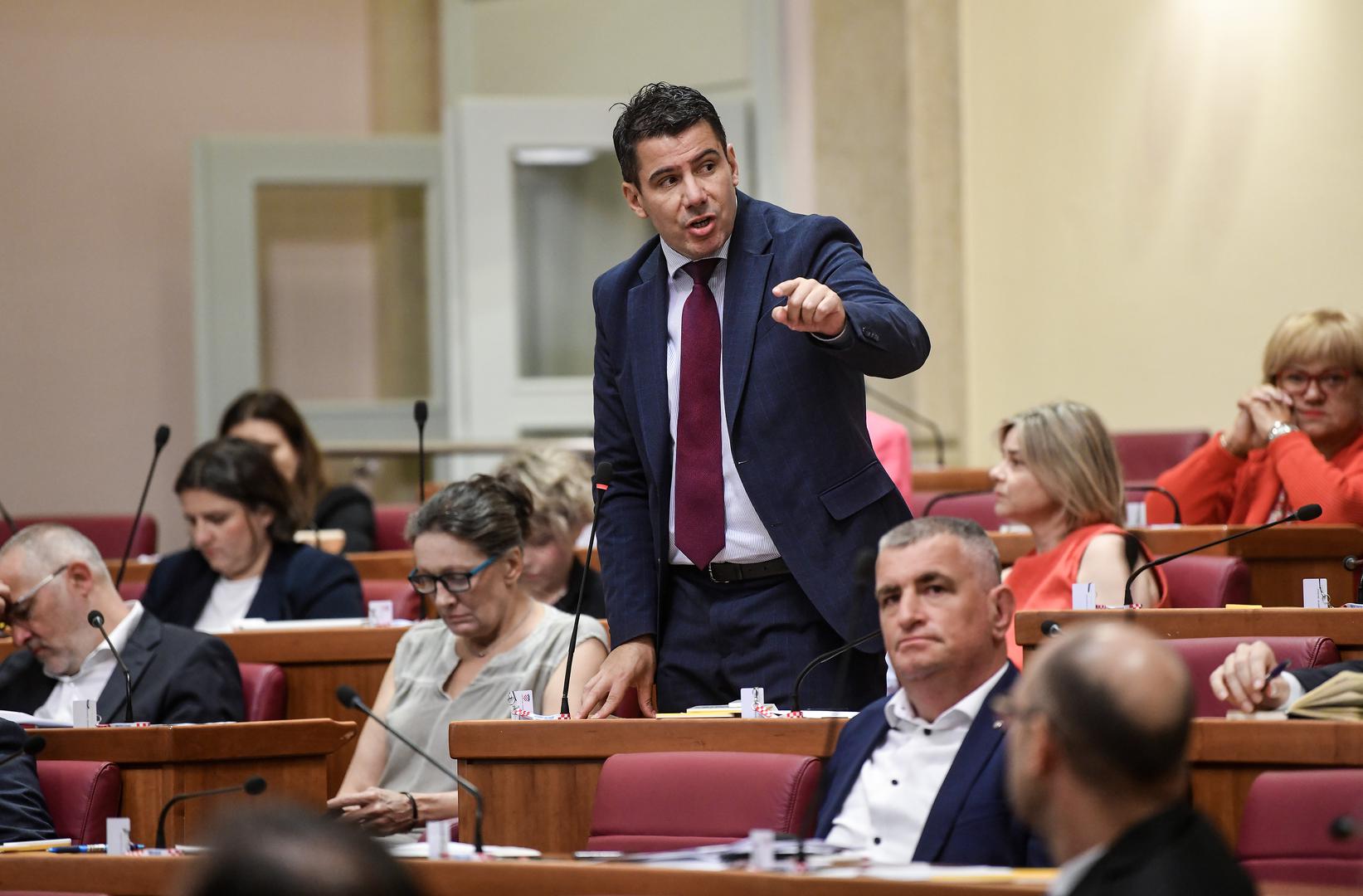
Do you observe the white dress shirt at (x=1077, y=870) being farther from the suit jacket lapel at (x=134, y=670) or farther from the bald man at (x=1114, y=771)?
the suit jacket lapel at (x=134, y=670)

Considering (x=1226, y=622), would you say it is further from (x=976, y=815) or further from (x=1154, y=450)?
(x=1154, y=450)

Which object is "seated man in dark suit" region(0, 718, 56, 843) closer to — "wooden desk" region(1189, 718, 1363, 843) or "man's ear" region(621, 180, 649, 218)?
"man's ear" region(621, 180, 649, 218)

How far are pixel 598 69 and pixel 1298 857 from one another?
6.26m

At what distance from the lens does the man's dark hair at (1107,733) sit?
1.46 m

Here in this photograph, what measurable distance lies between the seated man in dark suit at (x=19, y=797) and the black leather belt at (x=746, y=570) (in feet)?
3.80

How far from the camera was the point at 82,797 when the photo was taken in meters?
2.83

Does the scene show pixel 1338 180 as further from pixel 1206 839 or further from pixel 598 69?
pixel 1206 839

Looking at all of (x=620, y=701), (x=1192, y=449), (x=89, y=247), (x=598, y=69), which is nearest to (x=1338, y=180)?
(x=1192, y=449)

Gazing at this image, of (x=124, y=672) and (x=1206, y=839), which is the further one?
(x=124, y=672)

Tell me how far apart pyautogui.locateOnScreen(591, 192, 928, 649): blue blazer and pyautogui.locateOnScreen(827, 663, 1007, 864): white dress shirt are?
333 mm

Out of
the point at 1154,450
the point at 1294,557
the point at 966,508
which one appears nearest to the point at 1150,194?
the point at 1154,450

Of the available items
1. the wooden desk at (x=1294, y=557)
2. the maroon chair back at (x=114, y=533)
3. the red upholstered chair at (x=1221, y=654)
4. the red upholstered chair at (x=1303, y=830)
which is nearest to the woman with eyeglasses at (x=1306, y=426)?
the wooden desk at (x=1294, y=557)

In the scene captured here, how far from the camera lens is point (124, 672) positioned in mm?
3227

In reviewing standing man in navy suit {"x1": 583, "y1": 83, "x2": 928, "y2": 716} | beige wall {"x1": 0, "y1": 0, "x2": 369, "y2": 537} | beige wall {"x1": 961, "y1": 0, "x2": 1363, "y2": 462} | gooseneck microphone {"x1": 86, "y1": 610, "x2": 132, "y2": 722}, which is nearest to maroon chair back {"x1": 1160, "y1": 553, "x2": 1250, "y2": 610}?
standing man in navy suit {"x1": 583, "y1": 83, "x2": 928, "y2": 716}
